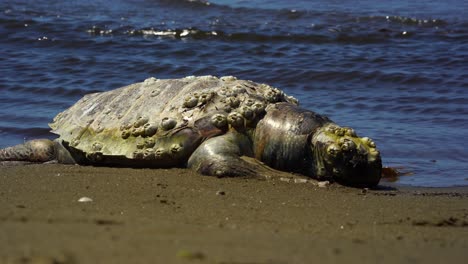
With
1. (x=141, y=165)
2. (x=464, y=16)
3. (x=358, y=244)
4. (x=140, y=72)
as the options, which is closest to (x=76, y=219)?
(x=358, y=244)

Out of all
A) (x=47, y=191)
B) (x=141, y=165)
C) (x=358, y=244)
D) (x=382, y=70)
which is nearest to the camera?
(x=358, y=244)

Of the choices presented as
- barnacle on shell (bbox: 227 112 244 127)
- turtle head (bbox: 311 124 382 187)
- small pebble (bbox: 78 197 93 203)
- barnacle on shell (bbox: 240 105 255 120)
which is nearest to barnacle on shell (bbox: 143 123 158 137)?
barnacle on shell (bbox: 227 112 244 127)

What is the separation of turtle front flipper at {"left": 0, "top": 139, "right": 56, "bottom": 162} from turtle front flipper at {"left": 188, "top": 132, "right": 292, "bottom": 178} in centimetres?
147

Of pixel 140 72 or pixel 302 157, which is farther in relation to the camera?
pixel 140 72

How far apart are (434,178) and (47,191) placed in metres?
3.25

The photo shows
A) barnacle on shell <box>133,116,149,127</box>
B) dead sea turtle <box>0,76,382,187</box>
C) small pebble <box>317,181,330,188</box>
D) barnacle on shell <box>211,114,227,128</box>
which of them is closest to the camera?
small pebble <box>317,181,330,188</box>

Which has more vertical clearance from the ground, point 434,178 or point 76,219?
point 76,219

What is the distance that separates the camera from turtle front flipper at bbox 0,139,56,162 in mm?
7250

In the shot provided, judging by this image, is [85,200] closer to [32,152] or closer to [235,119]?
[235,119]

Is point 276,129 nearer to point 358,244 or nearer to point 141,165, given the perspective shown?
point 141,165

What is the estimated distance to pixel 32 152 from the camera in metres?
7.28

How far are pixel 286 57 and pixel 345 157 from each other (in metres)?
6.92

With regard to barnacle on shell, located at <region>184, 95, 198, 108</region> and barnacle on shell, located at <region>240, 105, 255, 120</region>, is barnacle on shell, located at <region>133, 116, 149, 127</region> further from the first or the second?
barnacle on shell, located at <region>240, 105, 255, 120</region>

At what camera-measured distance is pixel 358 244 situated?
12.9ft
